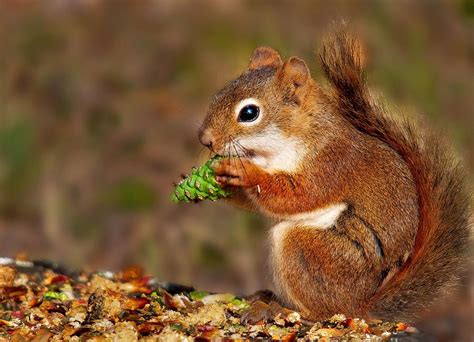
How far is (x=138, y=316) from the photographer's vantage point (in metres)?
3.83

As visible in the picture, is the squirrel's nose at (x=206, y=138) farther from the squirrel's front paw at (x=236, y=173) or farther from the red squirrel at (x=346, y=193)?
the squirrel's front paw at (x=236, y=173)

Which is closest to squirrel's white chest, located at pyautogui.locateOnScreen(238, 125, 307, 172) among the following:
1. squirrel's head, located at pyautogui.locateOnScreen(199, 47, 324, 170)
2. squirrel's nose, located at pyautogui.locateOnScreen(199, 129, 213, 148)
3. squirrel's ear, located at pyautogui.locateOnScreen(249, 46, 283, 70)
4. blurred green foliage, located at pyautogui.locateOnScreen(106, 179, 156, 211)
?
squirrel's head, located at pyautogui.locateOnScreen(199, 47, 324, 170)

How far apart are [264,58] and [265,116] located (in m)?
0.44

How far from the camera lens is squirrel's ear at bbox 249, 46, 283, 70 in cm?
452

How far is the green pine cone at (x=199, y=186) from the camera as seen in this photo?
3980 millimetres

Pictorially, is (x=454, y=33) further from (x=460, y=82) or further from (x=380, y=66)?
(x=380, y=66)

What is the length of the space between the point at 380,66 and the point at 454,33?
286 centimetres

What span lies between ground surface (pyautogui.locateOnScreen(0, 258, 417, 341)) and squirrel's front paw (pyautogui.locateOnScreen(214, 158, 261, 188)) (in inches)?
18.5

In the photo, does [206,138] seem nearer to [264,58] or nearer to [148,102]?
[264,58]

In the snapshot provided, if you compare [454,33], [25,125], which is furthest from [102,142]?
[454,33]

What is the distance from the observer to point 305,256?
3.91 metres

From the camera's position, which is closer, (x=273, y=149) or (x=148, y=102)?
(x=273, y=149)

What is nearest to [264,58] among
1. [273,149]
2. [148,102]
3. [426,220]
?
[273,149]

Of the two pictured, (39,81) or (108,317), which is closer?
(108,317)
